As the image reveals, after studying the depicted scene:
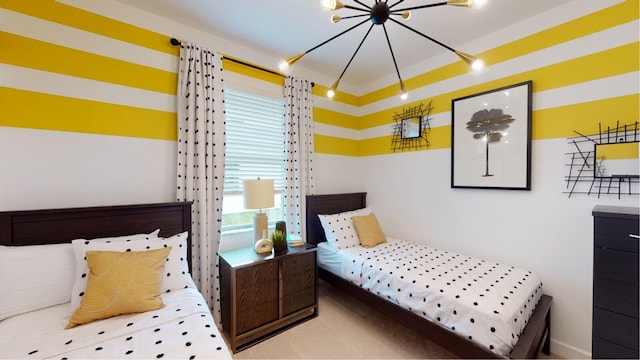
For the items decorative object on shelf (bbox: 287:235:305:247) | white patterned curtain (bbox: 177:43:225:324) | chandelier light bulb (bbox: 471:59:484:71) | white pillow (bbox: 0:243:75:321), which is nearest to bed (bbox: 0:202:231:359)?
white pillow (bbox: 0:243:75:321)

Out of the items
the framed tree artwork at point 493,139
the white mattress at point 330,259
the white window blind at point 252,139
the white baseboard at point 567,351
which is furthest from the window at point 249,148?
the white baseboard at point 567,351

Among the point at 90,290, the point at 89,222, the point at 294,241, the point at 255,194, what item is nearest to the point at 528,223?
the point at 294,241

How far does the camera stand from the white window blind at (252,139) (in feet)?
8.05

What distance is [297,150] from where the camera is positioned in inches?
110

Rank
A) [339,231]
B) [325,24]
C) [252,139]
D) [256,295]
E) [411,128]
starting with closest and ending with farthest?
1. [256,295]
2. [325,24]
3. [252,139]
4. [339,231]
5. [411,128]

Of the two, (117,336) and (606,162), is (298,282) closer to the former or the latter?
(117,336)

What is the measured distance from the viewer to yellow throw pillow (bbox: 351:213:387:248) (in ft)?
8.80

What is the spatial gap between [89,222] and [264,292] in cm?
139

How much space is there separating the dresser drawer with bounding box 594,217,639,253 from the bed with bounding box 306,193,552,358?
1.87 ft

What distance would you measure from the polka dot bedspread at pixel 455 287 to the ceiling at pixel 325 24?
2.11 meters

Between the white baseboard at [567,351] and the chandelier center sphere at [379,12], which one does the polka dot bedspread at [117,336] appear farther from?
the white baseboard at [567,351]

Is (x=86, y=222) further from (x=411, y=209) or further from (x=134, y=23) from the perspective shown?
(x=411, y=209)

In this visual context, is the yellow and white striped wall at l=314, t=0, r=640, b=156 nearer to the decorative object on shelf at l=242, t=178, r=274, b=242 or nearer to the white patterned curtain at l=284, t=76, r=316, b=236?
the white patterned curtain at l=284, t=76, r=316, b=236

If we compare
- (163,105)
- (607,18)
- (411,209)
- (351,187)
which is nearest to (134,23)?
(163,105)
